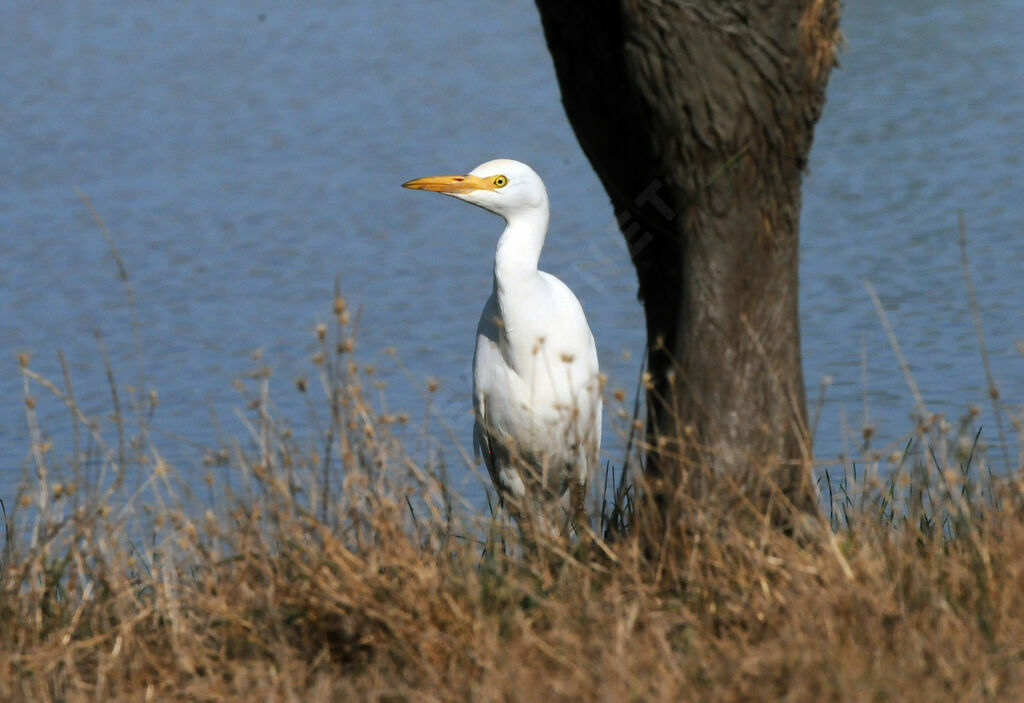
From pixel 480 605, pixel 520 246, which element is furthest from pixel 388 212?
pixel 480 605

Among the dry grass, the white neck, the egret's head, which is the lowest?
the dry grass

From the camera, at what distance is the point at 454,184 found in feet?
17.1

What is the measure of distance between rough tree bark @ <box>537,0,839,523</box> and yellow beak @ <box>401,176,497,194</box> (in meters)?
1.15

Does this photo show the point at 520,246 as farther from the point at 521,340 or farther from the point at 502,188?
the point at 521,340

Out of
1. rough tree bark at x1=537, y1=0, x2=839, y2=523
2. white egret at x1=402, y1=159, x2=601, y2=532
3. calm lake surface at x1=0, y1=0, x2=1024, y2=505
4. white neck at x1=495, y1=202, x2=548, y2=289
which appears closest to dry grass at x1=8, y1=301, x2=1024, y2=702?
rough tree bark at x1=537, y1=0, x2=839, y2=523

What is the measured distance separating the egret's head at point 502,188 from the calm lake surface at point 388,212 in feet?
2.41

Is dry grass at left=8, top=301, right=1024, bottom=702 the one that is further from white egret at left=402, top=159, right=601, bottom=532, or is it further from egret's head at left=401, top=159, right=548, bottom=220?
egret's head at left=401, top=159, right=548, bottom=220

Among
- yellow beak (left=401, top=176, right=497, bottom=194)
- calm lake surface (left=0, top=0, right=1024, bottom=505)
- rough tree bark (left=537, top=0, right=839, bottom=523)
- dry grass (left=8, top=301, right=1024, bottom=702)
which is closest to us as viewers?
dry grass (left=8, top=301, right=1024, bottom=702)

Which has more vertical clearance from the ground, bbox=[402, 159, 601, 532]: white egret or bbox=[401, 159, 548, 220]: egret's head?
bbox=[401, 159, 548, 220]: egret's head

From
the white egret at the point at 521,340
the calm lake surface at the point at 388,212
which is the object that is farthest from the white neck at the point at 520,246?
the calm lake surface at the point at 388,212

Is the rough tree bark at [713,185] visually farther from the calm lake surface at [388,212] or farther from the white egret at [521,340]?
the white egret at [521,340]

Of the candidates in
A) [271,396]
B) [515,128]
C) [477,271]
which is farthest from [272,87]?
[271,396]

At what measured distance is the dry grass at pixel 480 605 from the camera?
3025 millimetres

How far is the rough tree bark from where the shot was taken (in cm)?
365
